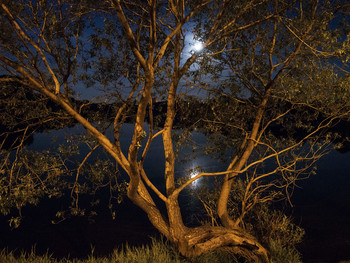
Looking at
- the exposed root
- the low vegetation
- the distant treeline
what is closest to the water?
the distant treeline

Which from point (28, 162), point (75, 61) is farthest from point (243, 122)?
point (28, 162)

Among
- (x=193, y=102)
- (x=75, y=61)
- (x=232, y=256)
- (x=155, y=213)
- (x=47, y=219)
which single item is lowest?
(x=232, y=256)

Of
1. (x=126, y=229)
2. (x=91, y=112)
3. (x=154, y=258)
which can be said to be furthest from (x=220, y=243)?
(x=126, y=229)

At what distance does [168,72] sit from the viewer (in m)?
9.55

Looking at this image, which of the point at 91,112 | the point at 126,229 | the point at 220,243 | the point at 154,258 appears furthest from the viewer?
the point at 126,229

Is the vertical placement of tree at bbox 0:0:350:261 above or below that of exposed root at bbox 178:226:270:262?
above

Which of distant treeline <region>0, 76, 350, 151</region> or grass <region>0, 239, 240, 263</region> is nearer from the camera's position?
grass <region>0, 239, 240, 263</region>

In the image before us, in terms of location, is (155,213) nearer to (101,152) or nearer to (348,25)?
(101,152)

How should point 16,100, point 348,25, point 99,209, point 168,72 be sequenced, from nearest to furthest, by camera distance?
point 348,25 → point 16,100 → point 168,72 → point 99,209

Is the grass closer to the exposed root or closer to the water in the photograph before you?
the exposed root

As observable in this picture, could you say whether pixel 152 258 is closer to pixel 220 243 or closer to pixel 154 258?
pixel 154 258

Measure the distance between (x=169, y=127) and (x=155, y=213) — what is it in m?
2.19

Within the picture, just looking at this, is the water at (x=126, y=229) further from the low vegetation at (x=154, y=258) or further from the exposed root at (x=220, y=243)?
the low vegetation at (x=154, y=258)

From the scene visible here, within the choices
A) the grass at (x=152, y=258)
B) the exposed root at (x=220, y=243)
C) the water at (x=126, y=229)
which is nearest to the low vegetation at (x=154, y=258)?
the grass at (x=152, y=258)
